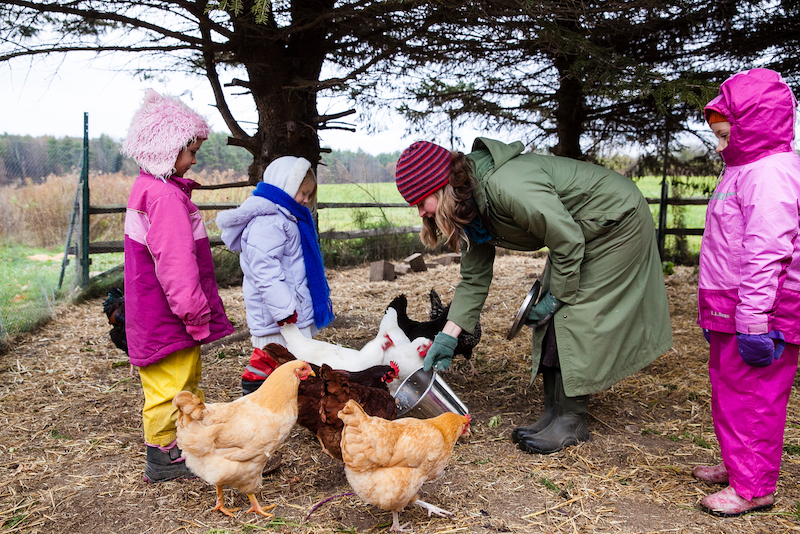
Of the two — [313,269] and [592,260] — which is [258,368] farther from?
[592,260]

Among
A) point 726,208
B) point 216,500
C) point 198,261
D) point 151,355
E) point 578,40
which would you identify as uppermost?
point 578,40

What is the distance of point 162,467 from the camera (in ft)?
8.60

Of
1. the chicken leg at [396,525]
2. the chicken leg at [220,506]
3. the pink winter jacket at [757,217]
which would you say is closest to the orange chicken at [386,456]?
the chicken leg at [396,525]

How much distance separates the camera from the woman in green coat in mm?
2459

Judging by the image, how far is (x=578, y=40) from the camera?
133 inches

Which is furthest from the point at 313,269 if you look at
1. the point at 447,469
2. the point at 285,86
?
the point at 285,86

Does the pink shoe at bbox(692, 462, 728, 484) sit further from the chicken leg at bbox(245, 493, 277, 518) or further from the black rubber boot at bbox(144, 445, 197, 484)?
the black rubber boot at bbox(144, 445, 197, 484)

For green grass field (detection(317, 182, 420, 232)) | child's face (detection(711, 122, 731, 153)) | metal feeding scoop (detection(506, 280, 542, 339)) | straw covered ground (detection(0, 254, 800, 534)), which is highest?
child's face (detection(711, 122, 731, 153))

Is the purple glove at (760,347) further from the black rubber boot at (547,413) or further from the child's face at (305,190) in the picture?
the child's face at (305,190)

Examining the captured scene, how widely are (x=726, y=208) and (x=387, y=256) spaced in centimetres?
824

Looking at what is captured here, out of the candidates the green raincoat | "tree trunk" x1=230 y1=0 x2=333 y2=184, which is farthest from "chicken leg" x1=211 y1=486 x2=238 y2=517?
"tree trunk" x1=230 y1=0 x2=333 y2=184

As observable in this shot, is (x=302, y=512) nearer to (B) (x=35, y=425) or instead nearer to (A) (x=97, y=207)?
(B) (x=35, y=425)

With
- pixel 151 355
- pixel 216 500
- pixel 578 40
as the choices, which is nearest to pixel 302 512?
pixel 216 500

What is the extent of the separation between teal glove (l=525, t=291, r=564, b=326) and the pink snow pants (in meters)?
0.74
